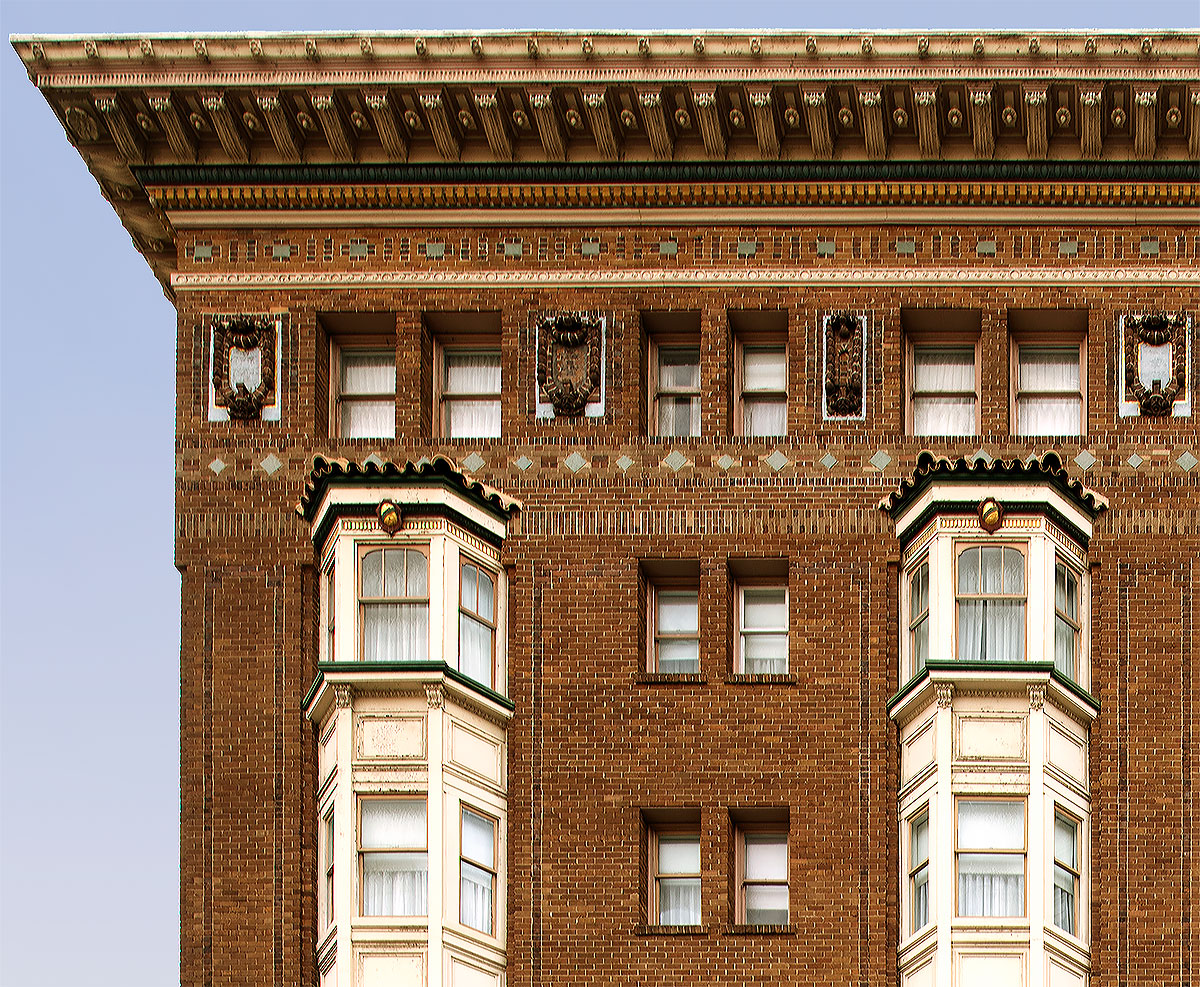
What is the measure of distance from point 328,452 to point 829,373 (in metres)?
7.00

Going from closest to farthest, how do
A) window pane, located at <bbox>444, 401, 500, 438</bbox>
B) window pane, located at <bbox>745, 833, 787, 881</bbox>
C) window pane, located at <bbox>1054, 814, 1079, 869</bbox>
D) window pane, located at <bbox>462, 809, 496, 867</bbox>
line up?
window pane, located at <bbox>1054, 814, 1079, 869</bbox>, window pane, located at <bbox>462, 809, 496, 867</bbox>, window pane, located at <bbox>745, 833, 787, 881</bbox>, window pane, located at <bbox>444, 401, 500, 438</bbox>

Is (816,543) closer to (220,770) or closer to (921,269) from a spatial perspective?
(921,269)

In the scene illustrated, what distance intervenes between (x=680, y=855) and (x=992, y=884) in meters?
4.56

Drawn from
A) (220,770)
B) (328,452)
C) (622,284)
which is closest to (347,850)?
(220,770)

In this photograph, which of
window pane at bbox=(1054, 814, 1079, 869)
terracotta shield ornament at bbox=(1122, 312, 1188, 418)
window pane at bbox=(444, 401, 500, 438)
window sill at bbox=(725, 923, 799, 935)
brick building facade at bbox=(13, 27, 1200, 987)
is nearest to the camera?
window pane at bbox=(1054, 814, 1079, 869)

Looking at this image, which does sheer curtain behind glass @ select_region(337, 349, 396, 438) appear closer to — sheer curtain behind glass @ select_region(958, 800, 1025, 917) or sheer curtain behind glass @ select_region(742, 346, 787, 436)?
sheer curtain behind glass @ select_region(742, 346, 787, 436)

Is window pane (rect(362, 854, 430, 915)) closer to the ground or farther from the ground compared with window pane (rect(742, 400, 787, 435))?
closer to the ground

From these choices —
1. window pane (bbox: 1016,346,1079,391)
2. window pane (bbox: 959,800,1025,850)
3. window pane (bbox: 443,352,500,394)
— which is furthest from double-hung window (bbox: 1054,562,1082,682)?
window pane (bbox: 443,352,500,394)

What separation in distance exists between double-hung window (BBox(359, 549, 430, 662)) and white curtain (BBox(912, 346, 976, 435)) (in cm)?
760

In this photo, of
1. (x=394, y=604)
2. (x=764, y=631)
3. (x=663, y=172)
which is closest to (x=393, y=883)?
(x=394, y=604)

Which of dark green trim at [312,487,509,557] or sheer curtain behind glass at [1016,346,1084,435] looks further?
sheer curtain behind glass at [1016,346,1084,435]

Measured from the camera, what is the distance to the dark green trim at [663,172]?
150ft

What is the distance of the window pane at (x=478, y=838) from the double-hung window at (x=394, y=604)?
224cm

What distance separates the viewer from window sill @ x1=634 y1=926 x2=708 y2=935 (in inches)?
1686
